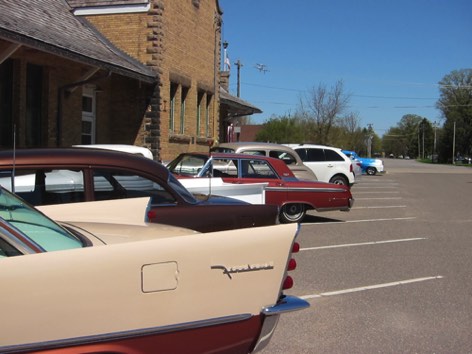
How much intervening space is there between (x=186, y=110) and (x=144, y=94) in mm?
3240

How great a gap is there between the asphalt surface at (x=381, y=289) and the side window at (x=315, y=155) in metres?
7.41

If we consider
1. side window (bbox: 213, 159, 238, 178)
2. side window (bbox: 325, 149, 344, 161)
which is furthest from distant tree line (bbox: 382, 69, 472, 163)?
side window (bbox: 213, 159, 238, 178)

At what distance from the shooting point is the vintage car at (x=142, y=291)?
2393mm

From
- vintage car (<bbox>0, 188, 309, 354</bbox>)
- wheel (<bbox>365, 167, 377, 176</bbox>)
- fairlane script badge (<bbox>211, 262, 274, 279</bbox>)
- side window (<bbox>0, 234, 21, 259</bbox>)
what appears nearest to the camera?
vintage car (<bbox>0, 188, 309, 354</bbox>)

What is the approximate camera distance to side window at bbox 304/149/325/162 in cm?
1964

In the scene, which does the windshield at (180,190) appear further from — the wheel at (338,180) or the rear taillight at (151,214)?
the wheel at (338,180)

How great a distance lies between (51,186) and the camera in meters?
4.91

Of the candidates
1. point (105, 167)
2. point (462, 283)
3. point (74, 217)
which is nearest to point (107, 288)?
point (74, 217)

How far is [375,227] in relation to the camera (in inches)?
461

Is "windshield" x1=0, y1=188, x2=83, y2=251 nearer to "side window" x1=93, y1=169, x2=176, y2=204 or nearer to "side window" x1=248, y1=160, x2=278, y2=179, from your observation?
"side window" x1=93, y1=169, x2=176, y2=204

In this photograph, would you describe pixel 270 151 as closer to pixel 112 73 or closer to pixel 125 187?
pixel 112 73

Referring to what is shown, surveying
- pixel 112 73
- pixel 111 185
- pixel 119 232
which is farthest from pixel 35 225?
pixel 112 73

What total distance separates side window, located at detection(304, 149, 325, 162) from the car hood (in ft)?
53.0

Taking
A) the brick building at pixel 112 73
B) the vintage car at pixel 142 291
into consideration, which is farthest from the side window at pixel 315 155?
the vintage car at pixel 142 291
